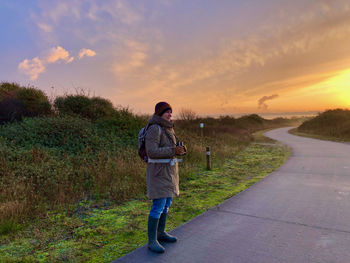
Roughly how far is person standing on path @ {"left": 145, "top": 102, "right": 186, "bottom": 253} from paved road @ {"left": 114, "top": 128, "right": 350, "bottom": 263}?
38 centimetres

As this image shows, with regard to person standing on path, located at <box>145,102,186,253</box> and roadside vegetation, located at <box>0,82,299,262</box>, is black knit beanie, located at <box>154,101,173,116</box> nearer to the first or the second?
person standing on path, located at <box>145,102,186,253</box>

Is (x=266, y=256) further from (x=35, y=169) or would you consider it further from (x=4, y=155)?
(x=4, y=155)

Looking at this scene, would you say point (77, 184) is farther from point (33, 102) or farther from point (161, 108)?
point (33, 102)

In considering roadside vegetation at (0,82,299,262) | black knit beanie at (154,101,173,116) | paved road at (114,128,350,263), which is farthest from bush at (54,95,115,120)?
black knit beanie at (154,101,173,116)

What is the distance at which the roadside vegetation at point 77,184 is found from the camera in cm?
358

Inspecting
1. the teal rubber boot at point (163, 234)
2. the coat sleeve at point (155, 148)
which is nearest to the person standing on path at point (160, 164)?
the coat sleeve at point (155, 148)

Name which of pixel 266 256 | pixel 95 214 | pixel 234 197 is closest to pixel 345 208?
pixel 234 197

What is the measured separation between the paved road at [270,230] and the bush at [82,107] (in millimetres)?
10398

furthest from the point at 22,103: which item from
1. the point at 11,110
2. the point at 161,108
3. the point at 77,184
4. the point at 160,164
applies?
the point at 160,164

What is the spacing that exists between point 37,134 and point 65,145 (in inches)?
58.1

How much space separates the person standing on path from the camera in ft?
9.95

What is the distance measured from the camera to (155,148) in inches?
118

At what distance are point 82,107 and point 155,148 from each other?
11712 millimetres

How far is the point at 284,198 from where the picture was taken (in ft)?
17.3
